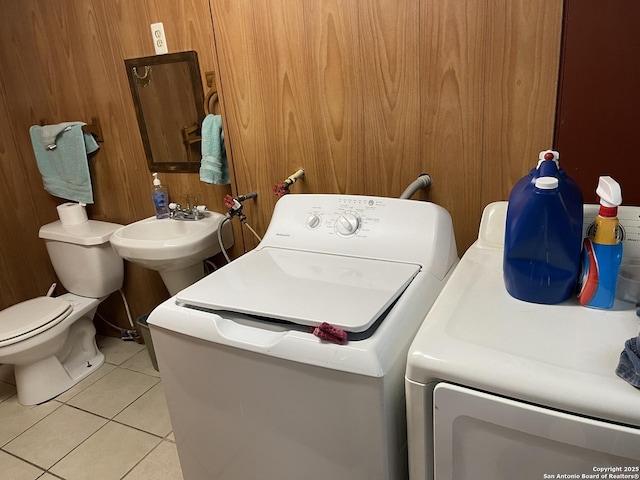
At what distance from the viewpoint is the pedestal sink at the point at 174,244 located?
1.79m

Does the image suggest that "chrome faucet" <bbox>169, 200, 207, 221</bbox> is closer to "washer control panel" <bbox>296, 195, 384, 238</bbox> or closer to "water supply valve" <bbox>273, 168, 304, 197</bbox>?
"water supply valve" <bbox>273, 168, 304, 197</bbox>

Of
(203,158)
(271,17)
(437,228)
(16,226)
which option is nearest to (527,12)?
(437,228)

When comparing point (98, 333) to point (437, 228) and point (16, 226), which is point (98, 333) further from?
point (437, 228)

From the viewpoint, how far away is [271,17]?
145cm

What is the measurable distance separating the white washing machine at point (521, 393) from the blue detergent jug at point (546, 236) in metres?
0.04

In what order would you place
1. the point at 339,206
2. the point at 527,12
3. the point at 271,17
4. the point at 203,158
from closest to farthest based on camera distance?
the point at 527,12
the point at 339,206
the point at 271,17
the point at 203,158

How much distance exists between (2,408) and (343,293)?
6.53 ft

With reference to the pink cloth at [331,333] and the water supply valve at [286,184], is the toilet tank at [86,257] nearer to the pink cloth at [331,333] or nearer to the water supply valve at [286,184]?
the water supply valve at [286,184]

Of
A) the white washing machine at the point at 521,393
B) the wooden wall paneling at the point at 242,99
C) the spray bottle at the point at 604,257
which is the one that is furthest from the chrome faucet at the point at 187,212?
the spray bottle at the point at 604,257

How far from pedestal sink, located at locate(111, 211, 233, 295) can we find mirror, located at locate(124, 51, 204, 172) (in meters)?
0.26

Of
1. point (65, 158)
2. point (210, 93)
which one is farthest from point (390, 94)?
point (65, 158)

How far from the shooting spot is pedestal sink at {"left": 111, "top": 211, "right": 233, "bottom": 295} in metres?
1.79

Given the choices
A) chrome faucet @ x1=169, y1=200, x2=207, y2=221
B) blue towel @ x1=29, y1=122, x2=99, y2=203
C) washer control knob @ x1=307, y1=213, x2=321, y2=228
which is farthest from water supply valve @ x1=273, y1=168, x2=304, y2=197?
blue towel @ x1=29, y1=122, x2=99, y2=203

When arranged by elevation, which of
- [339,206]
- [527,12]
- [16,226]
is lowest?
[16,226]
